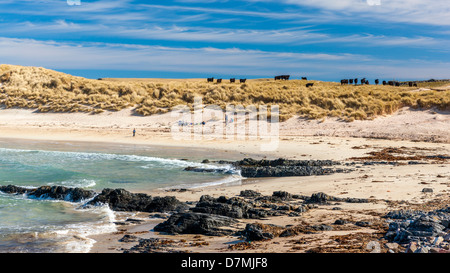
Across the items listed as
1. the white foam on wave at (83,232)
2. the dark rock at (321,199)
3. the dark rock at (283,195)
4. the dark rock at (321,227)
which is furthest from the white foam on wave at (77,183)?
the dark rock at (321,227)

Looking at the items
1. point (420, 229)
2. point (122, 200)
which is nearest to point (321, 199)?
point (420, 229)

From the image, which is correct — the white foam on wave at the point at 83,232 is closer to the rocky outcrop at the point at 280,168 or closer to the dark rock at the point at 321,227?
the dark rock at the point at 321,227

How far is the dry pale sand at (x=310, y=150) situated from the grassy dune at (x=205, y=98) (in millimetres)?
1176

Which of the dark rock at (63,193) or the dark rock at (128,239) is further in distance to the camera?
the dark rock at (63,193)

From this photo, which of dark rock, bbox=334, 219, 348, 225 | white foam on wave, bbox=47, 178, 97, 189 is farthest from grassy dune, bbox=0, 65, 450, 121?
dark rock, bbox=334, 219, 348, 225

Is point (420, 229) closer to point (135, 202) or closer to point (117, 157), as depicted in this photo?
point (135, 202)

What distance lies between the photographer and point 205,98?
39.5 meters

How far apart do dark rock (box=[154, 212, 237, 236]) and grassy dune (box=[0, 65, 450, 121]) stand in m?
22.7

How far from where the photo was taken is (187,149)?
23359 mm

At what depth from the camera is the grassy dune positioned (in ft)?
104

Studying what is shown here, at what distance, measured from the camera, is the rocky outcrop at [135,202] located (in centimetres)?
1073

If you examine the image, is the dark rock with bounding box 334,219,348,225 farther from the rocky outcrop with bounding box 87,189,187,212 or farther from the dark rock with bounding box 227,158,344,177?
the dark rock with bounding box 227,158,344,177

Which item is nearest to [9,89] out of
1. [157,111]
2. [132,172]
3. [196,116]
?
[157,111]

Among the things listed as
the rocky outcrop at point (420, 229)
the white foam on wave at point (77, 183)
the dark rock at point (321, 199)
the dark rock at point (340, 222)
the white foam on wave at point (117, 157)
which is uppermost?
the rocky outcrop at point (420, 229)
